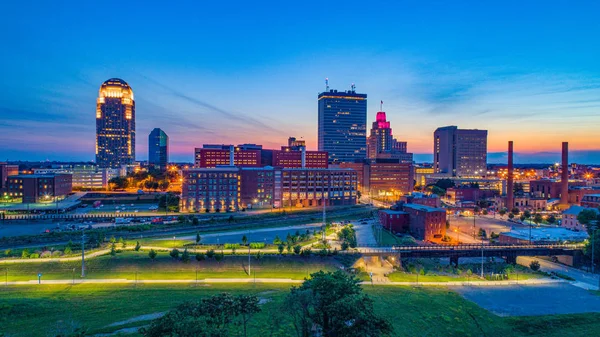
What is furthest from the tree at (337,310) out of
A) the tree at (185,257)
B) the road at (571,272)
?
the road at (571,272)

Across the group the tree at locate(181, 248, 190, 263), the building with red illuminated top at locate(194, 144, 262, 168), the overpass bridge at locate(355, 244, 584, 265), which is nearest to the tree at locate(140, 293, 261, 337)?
the tree at locate(181, 248, 190, 263)

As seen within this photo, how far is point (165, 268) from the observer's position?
142 ft

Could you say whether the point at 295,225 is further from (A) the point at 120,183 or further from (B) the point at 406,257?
(A) the point at 120,183

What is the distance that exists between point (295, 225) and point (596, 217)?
6435 cm

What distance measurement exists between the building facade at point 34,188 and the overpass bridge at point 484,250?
108 m

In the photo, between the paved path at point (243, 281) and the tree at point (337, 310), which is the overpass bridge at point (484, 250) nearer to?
the paved path at point (243, 281)

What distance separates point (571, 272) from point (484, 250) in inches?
455

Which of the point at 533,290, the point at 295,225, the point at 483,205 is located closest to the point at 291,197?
the point at 295,225

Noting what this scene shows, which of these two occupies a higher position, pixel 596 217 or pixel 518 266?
pixel 596 217

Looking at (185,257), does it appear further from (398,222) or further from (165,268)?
(398,222)

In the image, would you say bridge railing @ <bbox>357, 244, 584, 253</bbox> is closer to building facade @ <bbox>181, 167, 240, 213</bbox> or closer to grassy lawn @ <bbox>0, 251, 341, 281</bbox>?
grassy lawn @ <bbox>0, 251, 341, 281</bbox>

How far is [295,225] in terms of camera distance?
7881 cm

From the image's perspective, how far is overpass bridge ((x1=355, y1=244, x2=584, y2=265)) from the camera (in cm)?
5216

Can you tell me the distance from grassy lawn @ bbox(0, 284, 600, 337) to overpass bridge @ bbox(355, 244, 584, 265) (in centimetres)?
1405
